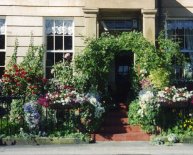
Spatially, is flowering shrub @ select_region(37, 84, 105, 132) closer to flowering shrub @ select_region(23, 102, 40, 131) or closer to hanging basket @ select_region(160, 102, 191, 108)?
flowering shrub @ select_region(23, 102, 40, 131)

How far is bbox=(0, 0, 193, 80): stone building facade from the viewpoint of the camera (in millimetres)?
17828

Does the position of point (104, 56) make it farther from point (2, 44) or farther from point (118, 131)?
point (2, 44)

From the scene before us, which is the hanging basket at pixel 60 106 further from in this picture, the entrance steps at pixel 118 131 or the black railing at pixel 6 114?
the black railing at pixel 6 114

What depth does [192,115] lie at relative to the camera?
14516mm

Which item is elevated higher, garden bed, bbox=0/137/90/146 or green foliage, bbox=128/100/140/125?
green foliage, bbox=128/100/140/125

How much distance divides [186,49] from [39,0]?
632 centimetres

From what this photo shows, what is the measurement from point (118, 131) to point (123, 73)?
4.76m

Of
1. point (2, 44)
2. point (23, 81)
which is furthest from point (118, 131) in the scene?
point (2, 44)

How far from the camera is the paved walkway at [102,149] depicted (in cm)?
1159

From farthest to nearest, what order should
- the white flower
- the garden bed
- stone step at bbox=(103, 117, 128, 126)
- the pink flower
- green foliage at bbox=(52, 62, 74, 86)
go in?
green foliage at bbox=(52, 62, 74, 86), stone step at bbox=(103, 117, 128, 126), the white flower, the pink flower, the garden bed

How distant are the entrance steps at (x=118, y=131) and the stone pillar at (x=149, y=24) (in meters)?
3.28

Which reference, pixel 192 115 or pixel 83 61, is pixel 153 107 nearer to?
Result: pixel 192 115

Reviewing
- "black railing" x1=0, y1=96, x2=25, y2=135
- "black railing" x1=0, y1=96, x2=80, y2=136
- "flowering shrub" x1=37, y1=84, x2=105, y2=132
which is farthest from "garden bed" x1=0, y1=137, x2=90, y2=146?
"flowering shrub" x1=37, y1=84, x2=105, y2=132

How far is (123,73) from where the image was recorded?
18719 mm
